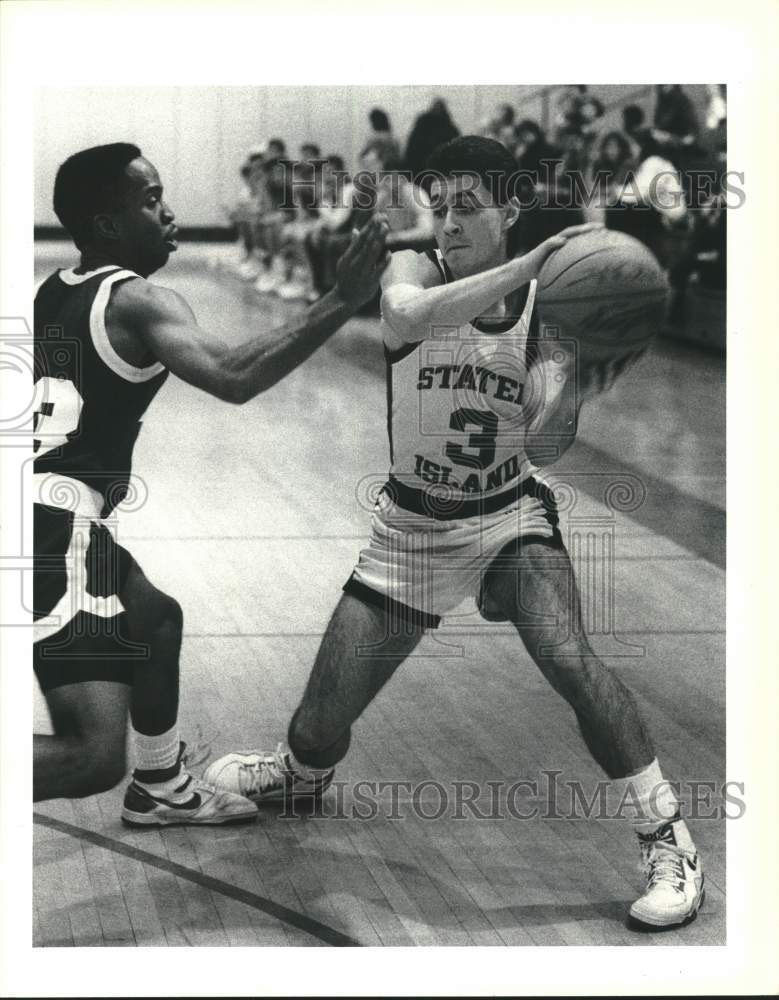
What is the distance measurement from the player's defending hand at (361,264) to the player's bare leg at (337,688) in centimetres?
94

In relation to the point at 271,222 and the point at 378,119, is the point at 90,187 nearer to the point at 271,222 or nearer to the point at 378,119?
the point at 378,119

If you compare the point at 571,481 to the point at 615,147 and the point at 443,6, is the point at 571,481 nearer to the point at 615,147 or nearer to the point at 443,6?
the point at 443,6

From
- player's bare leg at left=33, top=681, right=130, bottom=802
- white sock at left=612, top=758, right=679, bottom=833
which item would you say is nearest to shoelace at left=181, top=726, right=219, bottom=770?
player's bare leg at left=33, top=681, right=130, bottom=802

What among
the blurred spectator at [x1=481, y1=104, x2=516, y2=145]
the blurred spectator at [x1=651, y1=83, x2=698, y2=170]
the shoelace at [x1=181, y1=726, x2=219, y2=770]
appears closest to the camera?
the shoelace at [x1=181, y1=726, x2=219, y2=770]

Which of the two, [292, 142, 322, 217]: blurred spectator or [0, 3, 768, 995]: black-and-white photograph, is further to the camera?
[292, 142, 322, 217]: blurred spectator

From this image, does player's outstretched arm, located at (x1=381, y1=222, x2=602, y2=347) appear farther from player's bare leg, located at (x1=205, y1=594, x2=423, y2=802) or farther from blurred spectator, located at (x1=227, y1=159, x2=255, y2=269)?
blurred spectator, located at (x1=227, y1=159, x2=255, y2=269)

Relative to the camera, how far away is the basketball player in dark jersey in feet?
14.8

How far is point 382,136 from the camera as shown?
574 centimetres

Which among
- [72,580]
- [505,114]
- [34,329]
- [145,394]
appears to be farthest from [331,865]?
[505,114]

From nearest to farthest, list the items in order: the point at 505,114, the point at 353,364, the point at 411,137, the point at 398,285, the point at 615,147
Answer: the point at 398,285
the point at 411,137
the point at 505,114
the point at 615,147
the point at 353,364

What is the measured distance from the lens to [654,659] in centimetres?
566

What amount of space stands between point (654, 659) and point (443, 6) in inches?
90.5

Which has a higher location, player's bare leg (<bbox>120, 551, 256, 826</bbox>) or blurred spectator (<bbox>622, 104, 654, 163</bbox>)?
blurred spectator (<bbox>622, 104, 654, 163</bbox>)

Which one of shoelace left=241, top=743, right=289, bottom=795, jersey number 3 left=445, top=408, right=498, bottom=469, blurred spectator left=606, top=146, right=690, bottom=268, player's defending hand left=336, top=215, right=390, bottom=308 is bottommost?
shoelace left=241, top=743, right=289, bottom=795
